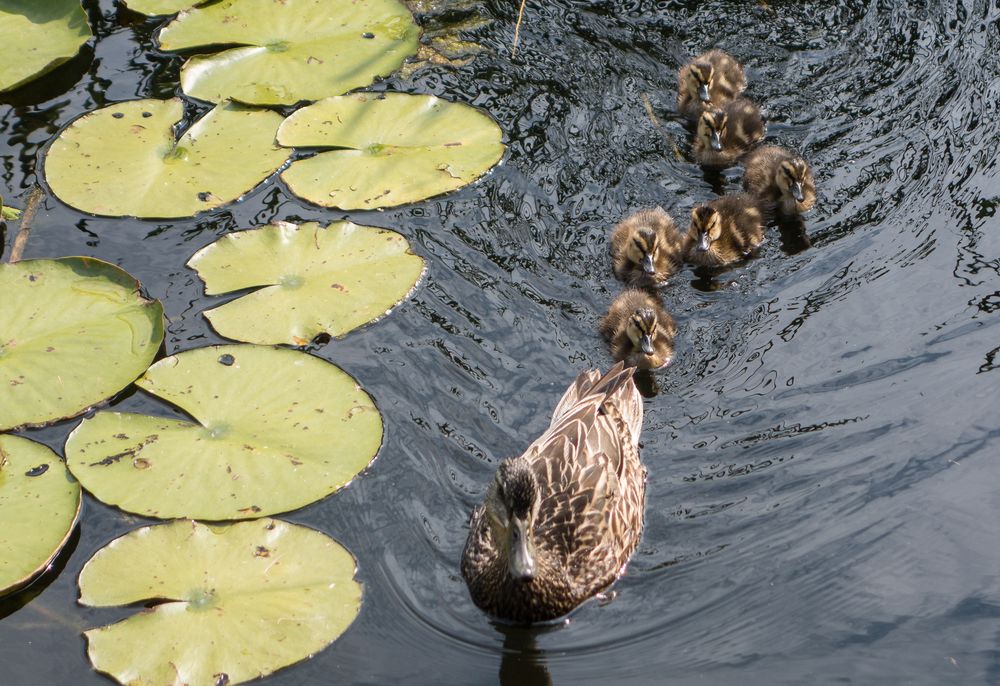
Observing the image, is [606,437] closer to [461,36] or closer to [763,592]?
[763,592]

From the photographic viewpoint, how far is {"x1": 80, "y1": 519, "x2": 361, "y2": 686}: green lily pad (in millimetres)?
3607

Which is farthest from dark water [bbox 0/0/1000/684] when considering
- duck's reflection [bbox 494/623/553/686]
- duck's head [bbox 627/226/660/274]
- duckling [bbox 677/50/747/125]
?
duck's head [bbox 627/226/660/274]

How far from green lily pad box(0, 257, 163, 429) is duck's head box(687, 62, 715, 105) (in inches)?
119

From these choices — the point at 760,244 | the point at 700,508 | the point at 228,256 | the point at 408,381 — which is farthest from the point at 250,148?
the point at 700,508

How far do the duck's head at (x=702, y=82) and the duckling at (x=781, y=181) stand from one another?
0.43 metres

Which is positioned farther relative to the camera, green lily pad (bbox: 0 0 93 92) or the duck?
green lily pad (bbox: 0 0 93 92)

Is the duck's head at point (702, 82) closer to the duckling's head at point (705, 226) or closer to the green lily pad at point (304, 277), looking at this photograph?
the duckling's head at point (705, 226)

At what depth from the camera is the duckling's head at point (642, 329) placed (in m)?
4.91

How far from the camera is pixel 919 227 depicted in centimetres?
543

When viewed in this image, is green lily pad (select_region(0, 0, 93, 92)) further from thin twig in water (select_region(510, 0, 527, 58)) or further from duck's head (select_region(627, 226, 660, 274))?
duck's head (select_region(627, 226, 660, 274))

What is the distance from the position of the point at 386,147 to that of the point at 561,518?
2.42 metres

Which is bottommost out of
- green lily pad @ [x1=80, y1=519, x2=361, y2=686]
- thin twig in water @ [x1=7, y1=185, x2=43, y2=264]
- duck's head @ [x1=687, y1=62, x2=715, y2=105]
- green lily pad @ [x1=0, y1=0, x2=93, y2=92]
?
green lily pad @ [x1=80, y1=519, x2=361, y2=686]

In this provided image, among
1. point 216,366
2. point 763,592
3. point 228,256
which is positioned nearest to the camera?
point 763,592

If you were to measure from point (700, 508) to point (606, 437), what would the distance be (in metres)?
0.42
